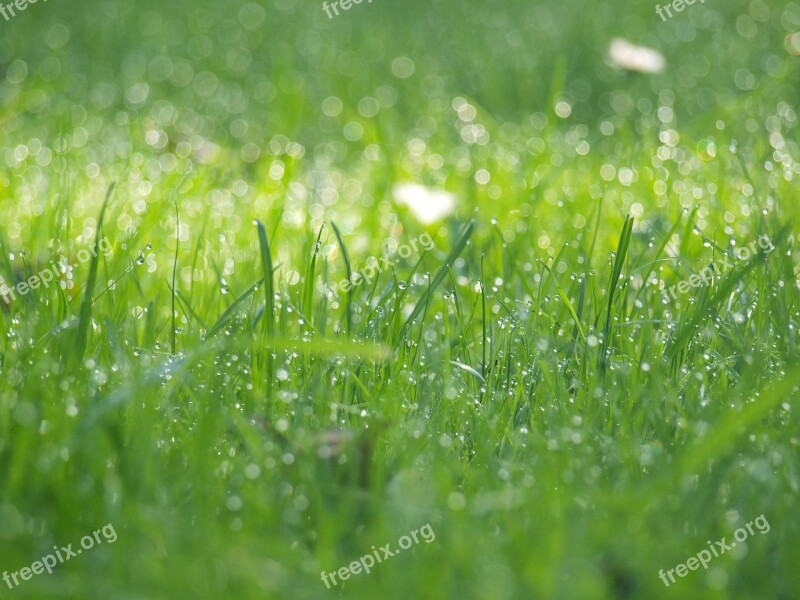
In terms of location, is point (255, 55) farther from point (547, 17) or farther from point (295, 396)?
point (295, 396)

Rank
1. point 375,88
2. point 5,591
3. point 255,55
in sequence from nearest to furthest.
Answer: point 5,591
point 375,88
point 255,55

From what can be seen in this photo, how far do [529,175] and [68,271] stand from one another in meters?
1.49

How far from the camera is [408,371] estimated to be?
5.52 feet

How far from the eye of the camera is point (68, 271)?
77.6 inches

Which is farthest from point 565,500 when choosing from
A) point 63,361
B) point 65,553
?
point 63,361
